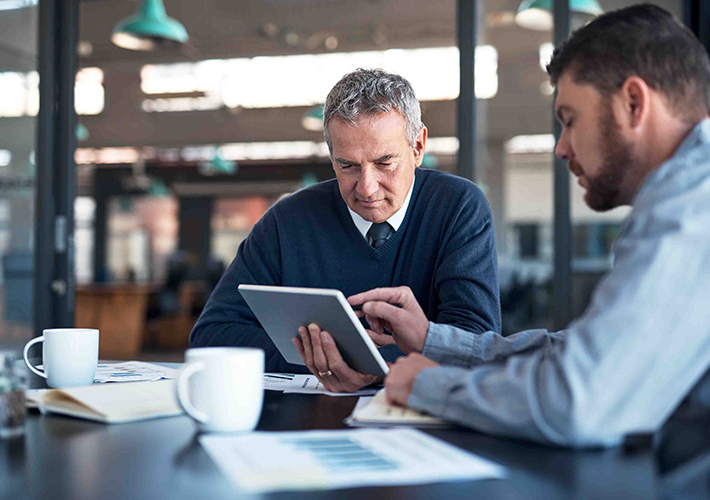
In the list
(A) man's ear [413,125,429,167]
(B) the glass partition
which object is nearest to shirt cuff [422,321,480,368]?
(A) man's ear [413,125,429,167]

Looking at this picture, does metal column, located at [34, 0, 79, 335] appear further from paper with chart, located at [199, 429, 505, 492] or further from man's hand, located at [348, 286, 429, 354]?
paper with chart, located at [199, 429, 505, 492]

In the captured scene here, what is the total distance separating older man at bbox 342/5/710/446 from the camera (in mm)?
791

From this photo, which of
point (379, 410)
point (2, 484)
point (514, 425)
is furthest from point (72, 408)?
point (514, 425)

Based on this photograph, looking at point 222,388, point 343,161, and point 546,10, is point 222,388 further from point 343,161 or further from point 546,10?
point 546,10

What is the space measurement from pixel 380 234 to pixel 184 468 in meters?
1.21

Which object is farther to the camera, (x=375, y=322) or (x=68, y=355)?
(x=375, y=322)

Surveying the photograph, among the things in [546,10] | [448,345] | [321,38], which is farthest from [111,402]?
[321,38]

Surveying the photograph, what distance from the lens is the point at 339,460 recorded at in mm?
761

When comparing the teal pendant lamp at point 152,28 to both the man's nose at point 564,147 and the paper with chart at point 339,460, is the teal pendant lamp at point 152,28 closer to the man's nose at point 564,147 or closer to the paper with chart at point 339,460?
the man's nose at point 564,147

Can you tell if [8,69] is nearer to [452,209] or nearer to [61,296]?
[61,296]

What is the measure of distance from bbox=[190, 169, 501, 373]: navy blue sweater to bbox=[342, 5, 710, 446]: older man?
0.64 m

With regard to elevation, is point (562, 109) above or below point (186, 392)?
above

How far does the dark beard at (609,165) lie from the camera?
0.99 metres

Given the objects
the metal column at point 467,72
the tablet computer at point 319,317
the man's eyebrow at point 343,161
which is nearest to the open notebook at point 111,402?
the tablet computer at point 319,317
